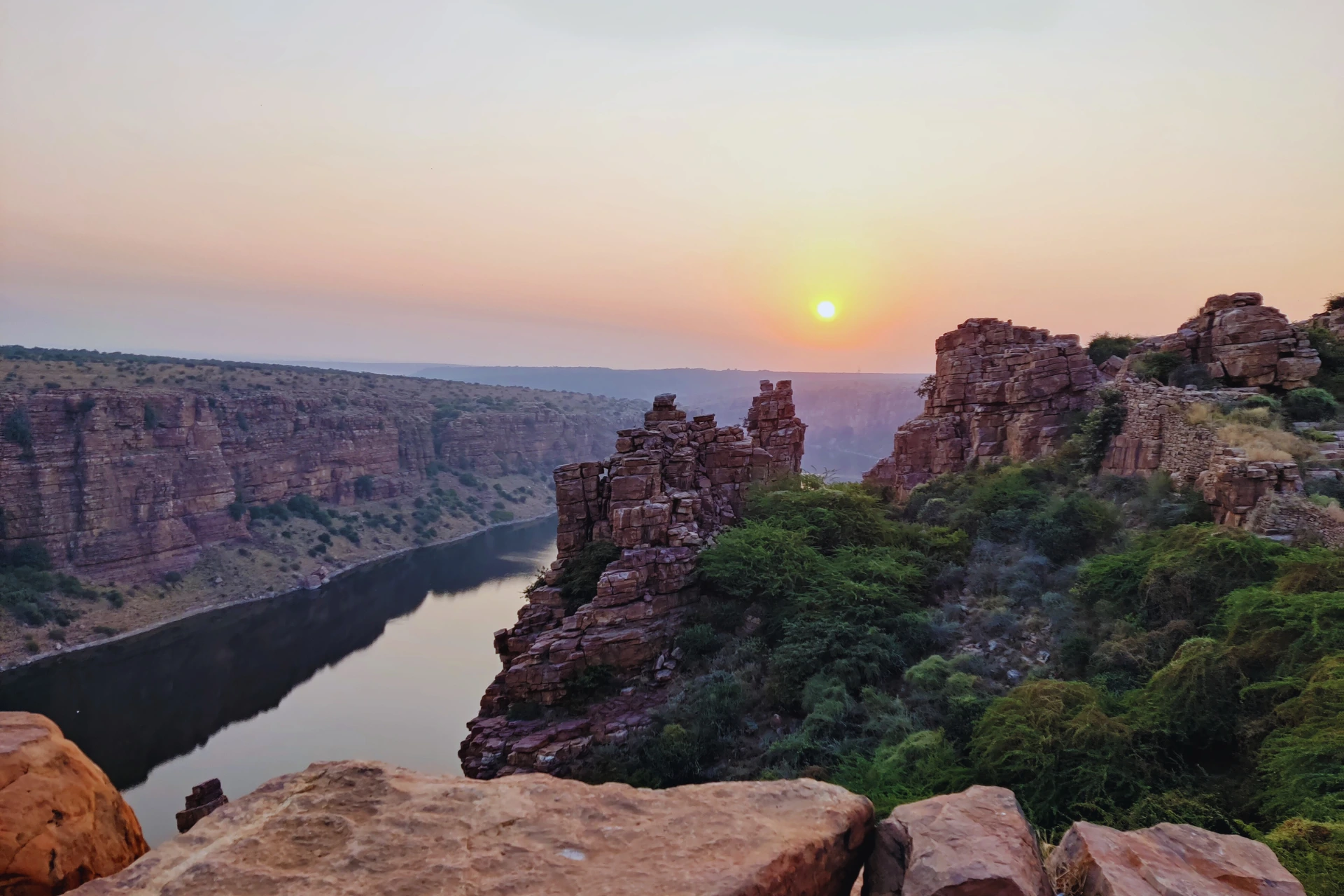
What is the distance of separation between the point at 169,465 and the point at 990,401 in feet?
185

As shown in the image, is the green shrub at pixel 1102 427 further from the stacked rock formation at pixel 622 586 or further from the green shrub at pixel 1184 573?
the stacked rock formation at pixel 622 586

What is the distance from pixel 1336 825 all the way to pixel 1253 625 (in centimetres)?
461

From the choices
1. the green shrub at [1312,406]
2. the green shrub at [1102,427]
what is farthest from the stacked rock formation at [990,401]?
the green shrub at [1312,406]

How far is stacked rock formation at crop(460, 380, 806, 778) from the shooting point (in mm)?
16266

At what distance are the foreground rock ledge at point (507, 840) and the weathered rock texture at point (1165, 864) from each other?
42.9 inches

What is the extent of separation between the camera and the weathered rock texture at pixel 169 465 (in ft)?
150

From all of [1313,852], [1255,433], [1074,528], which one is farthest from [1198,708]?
[1074,528]

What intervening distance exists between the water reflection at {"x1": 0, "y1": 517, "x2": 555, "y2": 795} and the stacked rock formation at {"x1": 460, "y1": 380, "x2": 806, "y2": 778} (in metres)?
13.8

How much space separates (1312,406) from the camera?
53.0ft

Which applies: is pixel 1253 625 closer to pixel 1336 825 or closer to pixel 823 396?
pixel 1336 825

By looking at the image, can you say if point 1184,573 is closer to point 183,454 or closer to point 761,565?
point 761,565

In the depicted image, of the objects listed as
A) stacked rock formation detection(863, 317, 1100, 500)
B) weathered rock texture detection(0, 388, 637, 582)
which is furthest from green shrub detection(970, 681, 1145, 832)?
weathered rock texture detection(0, 388, 637, 582)

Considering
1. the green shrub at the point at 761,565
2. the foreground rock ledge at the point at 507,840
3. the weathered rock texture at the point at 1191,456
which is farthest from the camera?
the green shrub at the point at 761,565

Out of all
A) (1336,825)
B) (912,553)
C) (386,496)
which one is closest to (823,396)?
(386,496)
